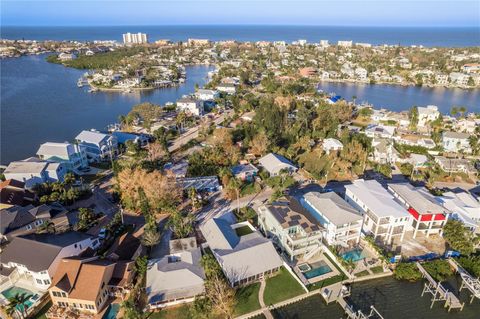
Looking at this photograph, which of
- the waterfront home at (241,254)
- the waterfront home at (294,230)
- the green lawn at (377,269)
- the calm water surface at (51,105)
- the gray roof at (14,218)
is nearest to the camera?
the waterfront home at (241,254)

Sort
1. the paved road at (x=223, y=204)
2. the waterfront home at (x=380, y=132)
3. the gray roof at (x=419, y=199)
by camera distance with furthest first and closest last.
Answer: the waterfront home at (x=380, y=132), the paved road at (x=223, y=204), the gray roof at (x=419, y=199)

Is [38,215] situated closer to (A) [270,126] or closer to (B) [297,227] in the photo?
(B) [297,227]

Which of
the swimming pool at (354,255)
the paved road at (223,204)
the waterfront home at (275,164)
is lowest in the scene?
the swimming pool at (354,255)

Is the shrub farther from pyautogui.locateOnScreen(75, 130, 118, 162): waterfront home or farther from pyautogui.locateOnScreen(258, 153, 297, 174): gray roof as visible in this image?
pyautogui.locateOnScreen(75, 130, 118, 162): waterfront home

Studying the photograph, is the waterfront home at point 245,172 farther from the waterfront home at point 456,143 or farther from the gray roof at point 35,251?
the waterfront home at point 456,143

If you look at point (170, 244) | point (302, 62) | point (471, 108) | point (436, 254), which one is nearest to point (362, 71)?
point (302, 62)

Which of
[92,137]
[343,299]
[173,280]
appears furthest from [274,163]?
[92,137]

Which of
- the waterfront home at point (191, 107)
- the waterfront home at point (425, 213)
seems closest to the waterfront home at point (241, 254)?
the waterfront home at point (425, 213)

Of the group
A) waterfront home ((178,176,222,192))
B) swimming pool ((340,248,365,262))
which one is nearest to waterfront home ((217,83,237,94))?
waterfront home ((178,176,222,192))
